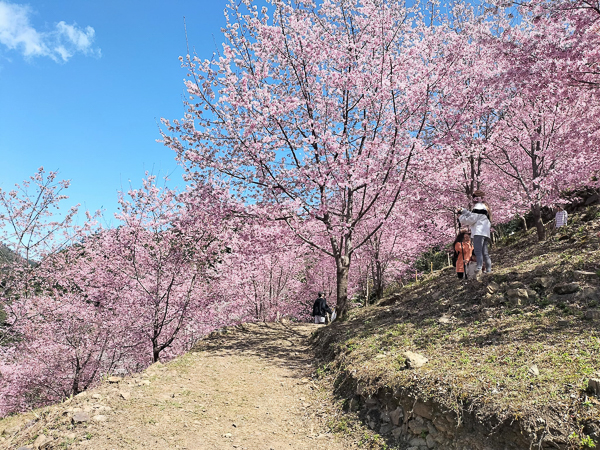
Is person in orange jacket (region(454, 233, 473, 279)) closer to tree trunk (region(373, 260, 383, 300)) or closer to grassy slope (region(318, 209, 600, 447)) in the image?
grassy slope (region(318, 209, 600, 447))

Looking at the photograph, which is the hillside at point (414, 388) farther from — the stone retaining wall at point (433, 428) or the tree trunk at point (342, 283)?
the tree trunk at point (342, 283)

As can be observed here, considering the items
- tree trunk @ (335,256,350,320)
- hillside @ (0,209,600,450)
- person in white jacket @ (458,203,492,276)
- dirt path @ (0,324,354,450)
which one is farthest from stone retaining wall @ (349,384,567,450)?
tree trunk @ (335,256,350,320)

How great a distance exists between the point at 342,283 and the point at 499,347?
18.0 ft

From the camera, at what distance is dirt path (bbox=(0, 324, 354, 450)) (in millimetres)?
4711

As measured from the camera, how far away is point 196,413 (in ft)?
18.2

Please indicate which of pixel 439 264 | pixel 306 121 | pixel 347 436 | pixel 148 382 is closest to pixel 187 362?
pixel 148 382

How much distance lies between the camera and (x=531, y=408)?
3.24 meters

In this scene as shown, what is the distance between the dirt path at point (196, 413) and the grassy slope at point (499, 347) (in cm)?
96

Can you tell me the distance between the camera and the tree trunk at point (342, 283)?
9.88 m

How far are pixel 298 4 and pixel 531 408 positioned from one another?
9.81m

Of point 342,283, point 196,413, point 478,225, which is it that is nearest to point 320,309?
point 342,283

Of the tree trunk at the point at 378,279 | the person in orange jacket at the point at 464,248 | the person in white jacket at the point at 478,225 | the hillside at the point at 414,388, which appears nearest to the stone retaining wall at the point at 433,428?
the hillside at the point at 414,388

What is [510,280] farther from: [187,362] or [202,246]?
[202,246]

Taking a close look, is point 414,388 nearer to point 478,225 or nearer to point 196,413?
A: point 196,413
